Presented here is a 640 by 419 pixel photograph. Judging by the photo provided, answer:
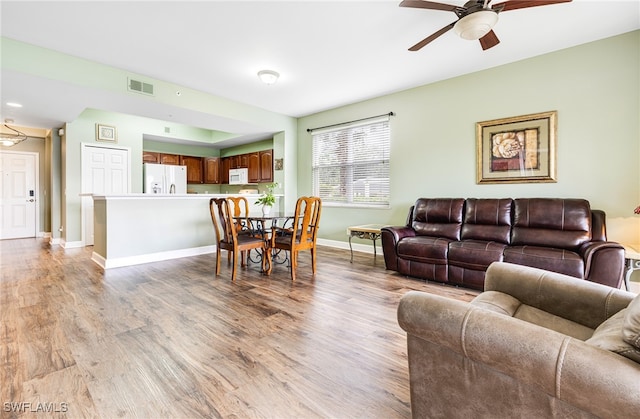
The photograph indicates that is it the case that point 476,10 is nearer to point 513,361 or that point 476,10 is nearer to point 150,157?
point 513,361

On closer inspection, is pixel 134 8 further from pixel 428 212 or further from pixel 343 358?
pixel 428 212

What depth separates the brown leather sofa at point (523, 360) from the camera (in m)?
0.78

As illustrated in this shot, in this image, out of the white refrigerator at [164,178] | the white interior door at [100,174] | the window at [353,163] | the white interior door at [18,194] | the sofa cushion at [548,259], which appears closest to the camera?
the sofa cushion at [548,259]

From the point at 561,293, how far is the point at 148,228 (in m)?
4.98

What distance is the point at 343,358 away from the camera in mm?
1901

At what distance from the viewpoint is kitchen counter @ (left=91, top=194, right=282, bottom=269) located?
166 inches

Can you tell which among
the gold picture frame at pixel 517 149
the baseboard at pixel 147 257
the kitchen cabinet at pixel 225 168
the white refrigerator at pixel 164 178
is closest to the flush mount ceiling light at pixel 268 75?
the gold picture frame at pixel 517 149

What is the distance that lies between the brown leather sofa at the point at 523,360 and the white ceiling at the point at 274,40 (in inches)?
107

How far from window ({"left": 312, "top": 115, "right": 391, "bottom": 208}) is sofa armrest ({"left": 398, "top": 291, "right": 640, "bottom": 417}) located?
409cm

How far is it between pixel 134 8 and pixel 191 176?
6055 mm

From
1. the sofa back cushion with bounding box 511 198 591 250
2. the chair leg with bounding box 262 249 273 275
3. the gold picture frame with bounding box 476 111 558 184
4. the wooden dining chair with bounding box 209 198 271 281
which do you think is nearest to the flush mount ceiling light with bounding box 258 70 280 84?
the wooden dining chair with bounding box 209 198 271 281

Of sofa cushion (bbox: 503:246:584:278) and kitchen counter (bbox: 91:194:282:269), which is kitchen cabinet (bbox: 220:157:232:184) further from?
sofa cushion (bbox: 503:246:584:278)

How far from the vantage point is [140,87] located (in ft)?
13.5

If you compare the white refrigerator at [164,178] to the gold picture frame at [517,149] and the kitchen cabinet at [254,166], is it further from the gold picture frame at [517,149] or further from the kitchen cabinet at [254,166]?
the gold picture frame at [517,149]
